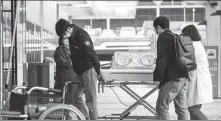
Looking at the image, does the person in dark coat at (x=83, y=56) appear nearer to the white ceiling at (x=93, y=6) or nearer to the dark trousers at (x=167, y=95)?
the dark trousers at (x=167, y=95)

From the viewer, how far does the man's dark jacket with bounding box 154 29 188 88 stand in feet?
17.0

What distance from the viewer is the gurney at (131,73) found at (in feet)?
23.6

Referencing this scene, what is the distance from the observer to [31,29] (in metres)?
16.4

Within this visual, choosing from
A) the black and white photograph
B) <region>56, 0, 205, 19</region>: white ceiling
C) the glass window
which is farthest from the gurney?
the glass window


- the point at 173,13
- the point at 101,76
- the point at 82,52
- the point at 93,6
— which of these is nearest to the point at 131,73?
the point at 101,76

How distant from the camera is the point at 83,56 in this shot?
5906 millimetres

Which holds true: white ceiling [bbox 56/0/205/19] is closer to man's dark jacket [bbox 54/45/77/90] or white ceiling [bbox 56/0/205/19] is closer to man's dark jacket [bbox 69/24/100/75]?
man's dark jacket [bbox 54/45/77/90]

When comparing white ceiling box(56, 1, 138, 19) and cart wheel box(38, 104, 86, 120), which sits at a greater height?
white ceiling box(56, 1, 138, 19)

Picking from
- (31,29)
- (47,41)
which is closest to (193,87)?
(31,29)

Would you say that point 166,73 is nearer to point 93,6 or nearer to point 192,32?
point 192,32

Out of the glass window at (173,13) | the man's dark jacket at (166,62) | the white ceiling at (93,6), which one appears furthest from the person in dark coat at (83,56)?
the glass window at (173,13)

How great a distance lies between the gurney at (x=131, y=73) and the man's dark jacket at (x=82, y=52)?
1.07 m

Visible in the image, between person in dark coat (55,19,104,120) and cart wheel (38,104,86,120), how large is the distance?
96 centimetres

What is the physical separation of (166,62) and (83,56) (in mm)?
1101
